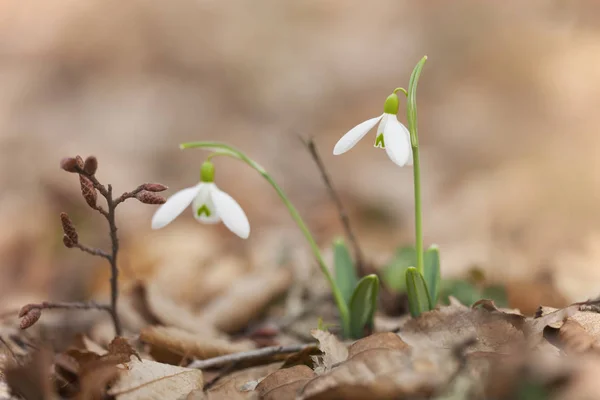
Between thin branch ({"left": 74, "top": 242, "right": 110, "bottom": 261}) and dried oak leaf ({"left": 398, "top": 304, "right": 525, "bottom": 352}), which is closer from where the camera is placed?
dried oak leaf ({"left": 398, "top": 304, "right": 525, "bottom": 352})

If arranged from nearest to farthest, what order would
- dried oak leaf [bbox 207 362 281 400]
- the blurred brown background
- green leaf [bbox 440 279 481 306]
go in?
1. dried oak leaf [bbox 207 362 281 400]
2. green leaf [bbox 440 279 481 306]
3. the blurred brown background

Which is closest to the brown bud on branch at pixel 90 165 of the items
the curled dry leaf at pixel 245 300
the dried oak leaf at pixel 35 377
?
the dried oak leaf at pixel 35 377

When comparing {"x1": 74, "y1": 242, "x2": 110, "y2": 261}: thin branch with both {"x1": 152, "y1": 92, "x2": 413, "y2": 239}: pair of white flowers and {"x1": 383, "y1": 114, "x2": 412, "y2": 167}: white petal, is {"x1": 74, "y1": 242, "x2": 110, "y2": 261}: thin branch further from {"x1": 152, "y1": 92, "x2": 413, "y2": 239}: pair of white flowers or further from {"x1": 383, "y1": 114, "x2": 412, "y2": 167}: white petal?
→ {"x1": 383, "y1": 114, "x2": 412, "y2": 167}: white petal

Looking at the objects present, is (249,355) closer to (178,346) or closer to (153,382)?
(178,346)

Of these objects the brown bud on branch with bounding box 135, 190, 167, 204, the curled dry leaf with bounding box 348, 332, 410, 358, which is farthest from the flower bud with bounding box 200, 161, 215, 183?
the curled dry leaf with bounding box 348, 332, 410, 358

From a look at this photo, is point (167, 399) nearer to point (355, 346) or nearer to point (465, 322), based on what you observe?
point (355, 346)

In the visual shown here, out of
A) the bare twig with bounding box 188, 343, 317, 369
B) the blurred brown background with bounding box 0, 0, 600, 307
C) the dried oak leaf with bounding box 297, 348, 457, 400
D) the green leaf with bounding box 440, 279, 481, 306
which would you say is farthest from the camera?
the blurred brown background with bounding box 0, 0, 600, 307

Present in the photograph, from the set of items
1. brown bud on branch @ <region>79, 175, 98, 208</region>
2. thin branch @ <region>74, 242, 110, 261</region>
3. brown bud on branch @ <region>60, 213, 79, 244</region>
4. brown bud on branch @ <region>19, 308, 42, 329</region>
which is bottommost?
brown bud on branch @ <region>19, 308, 42, 329</region>

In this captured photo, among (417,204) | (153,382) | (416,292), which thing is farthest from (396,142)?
(153,382)
